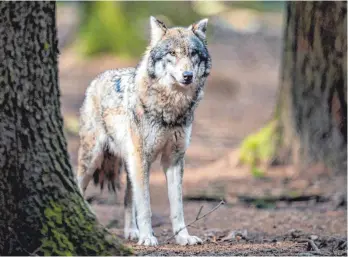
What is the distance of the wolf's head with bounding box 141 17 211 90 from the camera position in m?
6.66

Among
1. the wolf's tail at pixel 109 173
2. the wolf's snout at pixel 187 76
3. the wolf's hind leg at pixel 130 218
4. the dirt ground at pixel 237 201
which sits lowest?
the dirt ground at pixel 237 201

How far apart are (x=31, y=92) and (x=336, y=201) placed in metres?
5.41

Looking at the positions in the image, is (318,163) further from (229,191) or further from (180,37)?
(180,37)

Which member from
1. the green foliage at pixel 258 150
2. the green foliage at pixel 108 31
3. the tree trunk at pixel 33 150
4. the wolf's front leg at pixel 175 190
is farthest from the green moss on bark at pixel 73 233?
the green foliage at pixel 108 31

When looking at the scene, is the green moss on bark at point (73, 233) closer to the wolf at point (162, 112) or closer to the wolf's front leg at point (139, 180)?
the wolf at point (162, 112)

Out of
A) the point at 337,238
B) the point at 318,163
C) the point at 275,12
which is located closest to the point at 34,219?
the point at 337,238

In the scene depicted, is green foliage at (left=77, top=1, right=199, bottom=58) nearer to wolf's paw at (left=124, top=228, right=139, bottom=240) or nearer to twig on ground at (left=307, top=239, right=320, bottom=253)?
wolf's paw at (left=124, top=228, right=139, bottom=240)

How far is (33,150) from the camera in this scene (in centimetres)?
497

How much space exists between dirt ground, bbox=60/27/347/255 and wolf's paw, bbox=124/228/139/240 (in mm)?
177

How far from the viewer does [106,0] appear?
890 inches

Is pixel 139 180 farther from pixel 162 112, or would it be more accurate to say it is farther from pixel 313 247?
pixel 313 247

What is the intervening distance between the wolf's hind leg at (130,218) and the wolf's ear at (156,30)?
4.47 ft

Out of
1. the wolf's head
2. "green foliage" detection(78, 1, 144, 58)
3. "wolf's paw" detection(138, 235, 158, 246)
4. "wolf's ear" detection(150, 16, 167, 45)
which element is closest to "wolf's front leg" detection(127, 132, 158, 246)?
"wolf's paw" detection(138, 235, 158, 246)

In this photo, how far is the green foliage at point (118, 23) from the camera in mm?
22125
